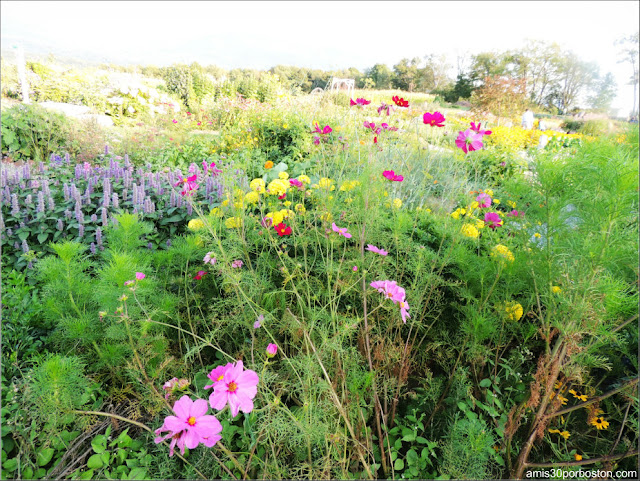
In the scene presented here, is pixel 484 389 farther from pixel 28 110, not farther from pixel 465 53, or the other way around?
pixel 28 110

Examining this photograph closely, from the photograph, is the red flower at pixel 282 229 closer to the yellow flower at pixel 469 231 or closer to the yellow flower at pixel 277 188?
the yellow flower at pixel 277 188

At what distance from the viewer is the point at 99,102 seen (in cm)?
734

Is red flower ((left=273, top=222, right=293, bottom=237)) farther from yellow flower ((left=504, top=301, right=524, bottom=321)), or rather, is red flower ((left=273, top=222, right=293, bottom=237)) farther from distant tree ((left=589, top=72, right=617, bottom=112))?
distant tree ((left=589, top=72, right=617, bottom=112))

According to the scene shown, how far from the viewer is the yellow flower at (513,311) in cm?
123

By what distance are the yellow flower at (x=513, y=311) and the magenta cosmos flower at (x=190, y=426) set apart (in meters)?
0.98

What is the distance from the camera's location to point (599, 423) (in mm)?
1214

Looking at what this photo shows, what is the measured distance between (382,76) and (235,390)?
6.64 m

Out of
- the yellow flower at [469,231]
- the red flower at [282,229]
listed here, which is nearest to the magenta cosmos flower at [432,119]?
the yellow flower at [469,231]

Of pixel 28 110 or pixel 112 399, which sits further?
pixel 28 110

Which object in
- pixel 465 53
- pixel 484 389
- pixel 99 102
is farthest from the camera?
pixel 99 102

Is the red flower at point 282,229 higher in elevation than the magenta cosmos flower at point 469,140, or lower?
lower

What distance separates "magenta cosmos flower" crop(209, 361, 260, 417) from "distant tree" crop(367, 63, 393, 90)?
644cm

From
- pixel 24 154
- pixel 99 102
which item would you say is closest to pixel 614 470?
pixel 24 154

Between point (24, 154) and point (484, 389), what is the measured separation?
520cm
